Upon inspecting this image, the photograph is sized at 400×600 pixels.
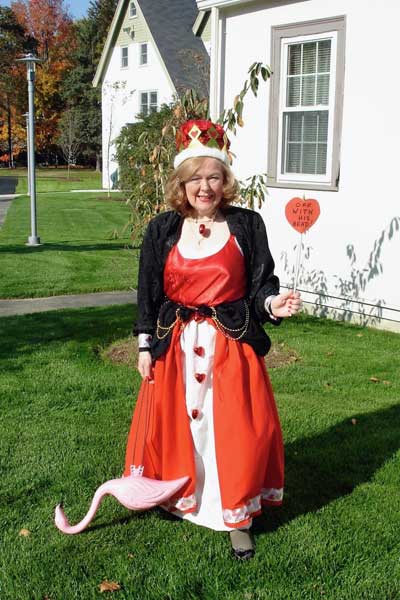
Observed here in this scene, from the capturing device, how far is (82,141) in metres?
46.9

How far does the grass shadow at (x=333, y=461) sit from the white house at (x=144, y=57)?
27.3 m

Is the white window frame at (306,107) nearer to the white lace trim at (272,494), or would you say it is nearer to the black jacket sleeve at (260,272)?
the black jacket sleeve at (260,272)

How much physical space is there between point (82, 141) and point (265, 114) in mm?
40298

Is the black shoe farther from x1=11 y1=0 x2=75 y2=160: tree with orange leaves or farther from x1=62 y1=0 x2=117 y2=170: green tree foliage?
x1=11 y1=0 x2=75 y2=160: tree with orange leaves

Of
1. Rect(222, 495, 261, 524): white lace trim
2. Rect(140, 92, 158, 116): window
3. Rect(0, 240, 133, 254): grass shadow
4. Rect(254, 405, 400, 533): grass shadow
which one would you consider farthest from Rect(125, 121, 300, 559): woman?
Rect(140, 92, 158, 116): window

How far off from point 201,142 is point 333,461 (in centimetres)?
215

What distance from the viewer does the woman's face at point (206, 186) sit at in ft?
10.3

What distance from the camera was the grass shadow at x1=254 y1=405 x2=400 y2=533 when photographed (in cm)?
368

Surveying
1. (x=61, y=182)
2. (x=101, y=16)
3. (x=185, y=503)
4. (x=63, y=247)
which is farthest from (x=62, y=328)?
(x=101, y=16)

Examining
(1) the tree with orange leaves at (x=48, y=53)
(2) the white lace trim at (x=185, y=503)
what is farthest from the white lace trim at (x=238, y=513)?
(1) the tree with orange leaves at (x=48, y=53)

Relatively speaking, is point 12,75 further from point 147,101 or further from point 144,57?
point 147,101

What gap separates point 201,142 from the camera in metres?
3.21

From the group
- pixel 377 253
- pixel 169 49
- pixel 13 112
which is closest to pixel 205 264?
pixel 377 253

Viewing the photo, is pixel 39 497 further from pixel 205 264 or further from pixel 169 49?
pixel 169 49
